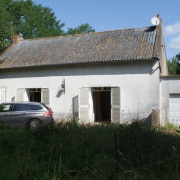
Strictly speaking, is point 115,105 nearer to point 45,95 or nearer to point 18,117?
point 45,95

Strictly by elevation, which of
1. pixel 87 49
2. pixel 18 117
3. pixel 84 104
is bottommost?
pixel 18 117

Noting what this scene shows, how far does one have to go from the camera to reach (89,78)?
1955 centimetres

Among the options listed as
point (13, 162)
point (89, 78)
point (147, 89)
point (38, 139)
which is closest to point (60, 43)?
point (89, 78)

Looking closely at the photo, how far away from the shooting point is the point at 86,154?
21.2ft

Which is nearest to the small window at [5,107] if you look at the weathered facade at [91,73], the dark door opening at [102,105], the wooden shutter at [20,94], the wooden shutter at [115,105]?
the weathered facade at [91,73]

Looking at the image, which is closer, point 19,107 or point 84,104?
point 19,107

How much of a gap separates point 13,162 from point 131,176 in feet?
7.81

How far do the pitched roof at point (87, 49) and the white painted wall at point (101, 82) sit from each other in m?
0.48

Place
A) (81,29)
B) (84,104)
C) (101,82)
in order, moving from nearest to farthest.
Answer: (101,82), (84,104), (81,29)

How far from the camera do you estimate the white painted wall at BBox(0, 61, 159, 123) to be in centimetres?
1791

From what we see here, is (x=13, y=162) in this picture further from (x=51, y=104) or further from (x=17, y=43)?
(x=17, y=43)

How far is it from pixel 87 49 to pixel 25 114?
270 inches

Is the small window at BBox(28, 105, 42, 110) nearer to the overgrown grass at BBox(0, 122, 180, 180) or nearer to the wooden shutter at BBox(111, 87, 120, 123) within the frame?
the wooden shutter at BBox(111, 87, 120, 123)

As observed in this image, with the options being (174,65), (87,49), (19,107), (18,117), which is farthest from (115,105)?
(174,65)
